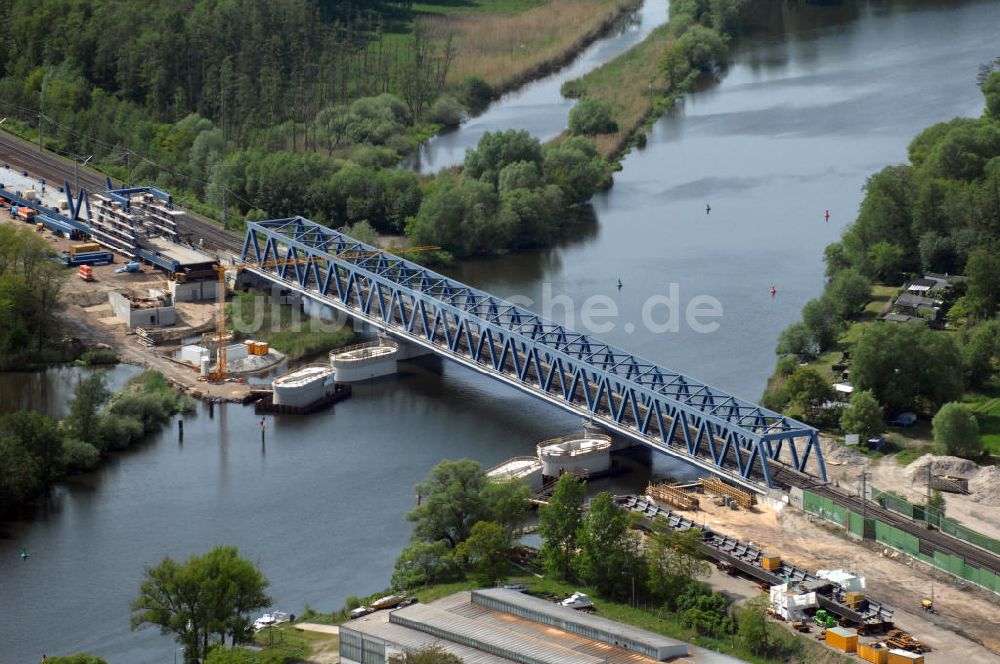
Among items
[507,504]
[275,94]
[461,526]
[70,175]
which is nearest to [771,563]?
[507,504]

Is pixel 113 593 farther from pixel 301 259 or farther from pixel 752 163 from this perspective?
pixel 752 163

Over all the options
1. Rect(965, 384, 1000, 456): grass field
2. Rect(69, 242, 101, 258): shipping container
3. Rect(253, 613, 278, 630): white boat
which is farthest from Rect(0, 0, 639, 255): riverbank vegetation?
Rect(253, 613, 278, 630): white boat

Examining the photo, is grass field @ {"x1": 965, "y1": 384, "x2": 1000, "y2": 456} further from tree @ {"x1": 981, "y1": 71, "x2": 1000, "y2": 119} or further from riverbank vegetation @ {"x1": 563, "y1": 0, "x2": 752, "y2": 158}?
riverbank vegetation @ {"x1": 563, "y1": 0, "x2": 752, "y2": 158}

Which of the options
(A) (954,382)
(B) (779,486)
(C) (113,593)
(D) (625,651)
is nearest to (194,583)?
(C) (113,593)

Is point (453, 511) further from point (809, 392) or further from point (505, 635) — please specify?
point (809, 392)

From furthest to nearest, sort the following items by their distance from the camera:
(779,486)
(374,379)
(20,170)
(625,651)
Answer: (20,170)
(374,379)
(779,486)
(625,651)

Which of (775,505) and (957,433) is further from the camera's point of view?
(957,433)
